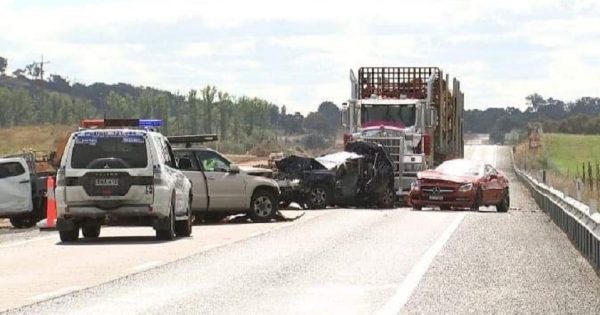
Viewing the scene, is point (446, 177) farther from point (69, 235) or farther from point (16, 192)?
point (69, 235)

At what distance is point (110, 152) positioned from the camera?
929 inches

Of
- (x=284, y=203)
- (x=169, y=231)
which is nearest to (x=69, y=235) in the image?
(x=169, y=231)

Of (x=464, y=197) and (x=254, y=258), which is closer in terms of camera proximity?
(x=254, y=258)

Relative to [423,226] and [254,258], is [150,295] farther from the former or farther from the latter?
[423,226]

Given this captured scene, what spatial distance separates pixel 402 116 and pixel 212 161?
14.3 meters

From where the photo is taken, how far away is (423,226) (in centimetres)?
2823

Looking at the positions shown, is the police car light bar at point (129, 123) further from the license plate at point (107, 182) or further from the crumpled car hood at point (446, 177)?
the crumpled car hood at point (446, 177)

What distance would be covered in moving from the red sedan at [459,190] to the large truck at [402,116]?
4.13 m

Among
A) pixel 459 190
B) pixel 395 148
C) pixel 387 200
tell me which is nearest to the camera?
pixel 459 190

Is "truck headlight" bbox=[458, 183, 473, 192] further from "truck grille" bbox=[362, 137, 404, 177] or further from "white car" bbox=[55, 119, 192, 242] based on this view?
"white car" bbox=[55, 119, 192, 242]

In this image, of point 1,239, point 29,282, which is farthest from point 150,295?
point 1,239

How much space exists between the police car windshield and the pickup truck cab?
14.6ft

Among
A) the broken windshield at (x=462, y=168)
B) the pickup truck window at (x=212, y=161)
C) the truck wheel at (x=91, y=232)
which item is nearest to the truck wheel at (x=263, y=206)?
the pickup truck window at (x=212, y=161)

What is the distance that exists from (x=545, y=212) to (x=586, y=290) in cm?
2107
